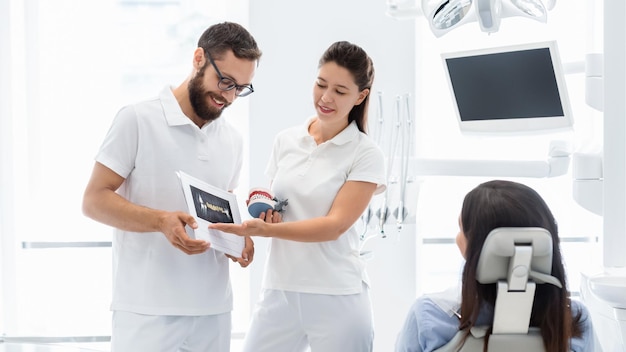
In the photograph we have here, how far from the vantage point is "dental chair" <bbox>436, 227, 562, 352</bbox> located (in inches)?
49.3

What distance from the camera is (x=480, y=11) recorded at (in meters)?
1.94

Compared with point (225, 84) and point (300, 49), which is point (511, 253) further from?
point (300, 49)

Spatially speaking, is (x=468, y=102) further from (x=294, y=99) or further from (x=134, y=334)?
(x=134, y=334)

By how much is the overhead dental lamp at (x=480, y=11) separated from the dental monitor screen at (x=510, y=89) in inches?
6.3

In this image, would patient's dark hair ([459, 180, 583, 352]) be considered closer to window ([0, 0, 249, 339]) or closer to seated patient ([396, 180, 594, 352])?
seated patient ([396, 180, 594, 352])

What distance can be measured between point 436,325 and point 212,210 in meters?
0.70

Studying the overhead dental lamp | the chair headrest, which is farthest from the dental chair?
the overhead dental lamp

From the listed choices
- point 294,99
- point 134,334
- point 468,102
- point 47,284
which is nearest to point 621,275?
point 468,102

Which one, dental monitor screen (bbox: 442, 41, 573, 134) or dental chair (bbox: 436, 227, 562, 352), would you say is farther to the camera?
dental monitor screen (bbox: 442, 41, 573, 134)

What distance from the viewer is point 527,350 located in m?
1.33

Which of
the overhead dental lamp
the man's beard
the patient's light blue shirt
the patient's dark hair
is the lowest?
the patient's light blue shirt

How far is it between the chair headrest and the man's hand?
2.35ft

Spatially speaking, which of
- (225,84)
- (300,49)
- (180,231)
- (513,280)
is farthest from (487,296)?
(300,49)

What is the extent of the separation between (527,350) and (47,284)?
116 inches
